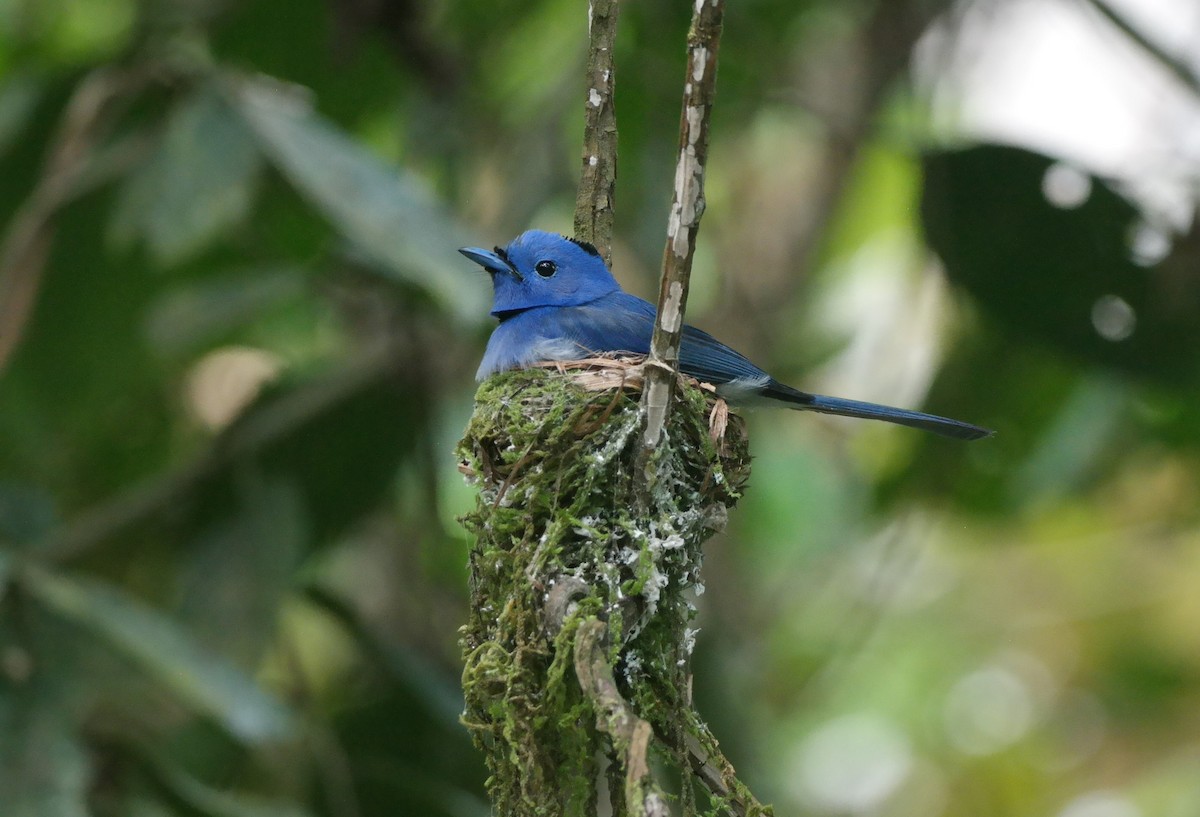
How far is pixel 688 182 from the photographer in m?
2.02

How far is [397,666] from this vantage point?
5168mm

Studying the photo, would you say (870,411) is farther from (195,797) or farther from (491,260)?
(195,797)

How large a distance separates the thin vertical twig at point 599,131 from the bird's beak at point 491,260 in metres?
1.16

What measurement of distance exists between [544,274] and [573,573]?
1.69 metres

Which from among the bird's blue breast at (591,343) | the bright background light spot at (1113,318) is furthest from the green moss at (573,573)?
the bright background light spot at (1113,318)

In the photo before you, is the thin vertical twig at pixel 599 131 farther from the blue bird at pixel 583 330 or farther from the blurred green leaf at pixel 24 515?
the blurred green leaf at pixel 24 515

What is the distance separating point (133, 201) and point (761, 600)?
4.42 metres

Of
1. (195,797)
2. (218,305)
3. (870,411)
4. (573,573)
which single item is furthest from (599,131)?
(195,797)

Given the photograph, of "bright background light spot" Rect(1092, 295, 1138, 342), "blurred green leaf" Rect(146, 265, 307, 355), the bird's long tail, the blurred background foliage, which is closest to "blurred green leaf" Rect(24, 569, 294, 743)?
the blurred background foliage

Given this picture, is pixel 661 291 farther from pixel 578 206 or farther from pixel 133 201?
pixel 133 201

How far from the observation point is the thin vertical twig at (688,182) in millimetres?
1949

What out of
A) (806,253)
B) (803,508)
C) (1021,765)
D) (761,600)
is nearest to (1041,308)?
(806,253)

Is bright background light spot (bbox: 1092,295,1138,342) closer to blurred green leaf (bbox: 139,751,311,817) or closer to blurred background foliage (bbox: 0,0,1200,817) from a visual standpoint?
blurred background foliage (bbox: 0,0,1200,817)

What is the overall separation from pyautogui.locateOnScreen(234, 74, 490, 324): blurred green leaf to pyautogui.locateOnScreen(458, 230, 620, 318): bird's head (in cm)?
8
